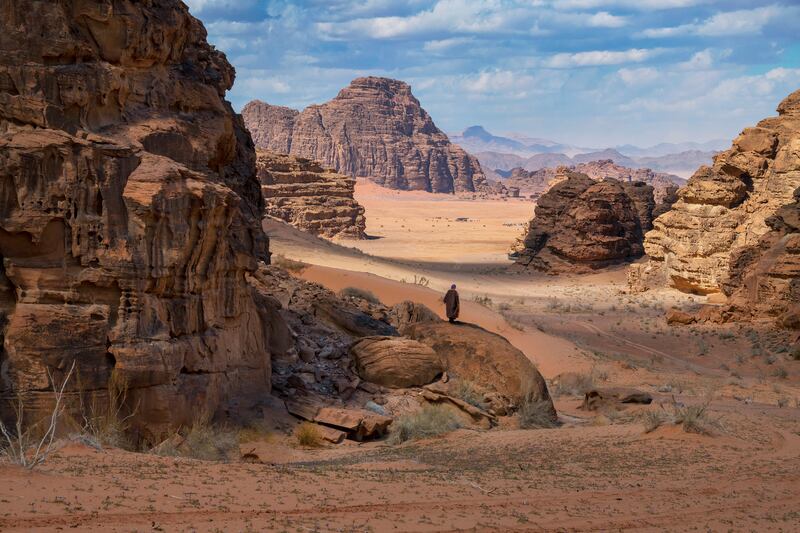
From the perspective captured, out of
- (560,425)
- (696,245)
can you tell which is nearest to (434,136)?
(696,245)

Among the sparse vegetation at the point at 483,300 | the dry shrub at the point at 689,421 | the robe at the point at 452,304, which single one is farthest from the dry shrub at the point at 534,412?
the sparse vegetation at the point at 483,300

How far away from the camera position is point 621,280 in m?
38.8

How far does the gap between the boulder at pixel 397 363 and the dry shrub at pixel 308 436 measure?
2571 mm

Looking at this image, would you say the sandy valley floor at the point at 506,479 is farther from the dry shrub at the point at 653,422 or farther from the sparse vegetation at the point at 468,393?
the sparse vegetation at the point at 468,393

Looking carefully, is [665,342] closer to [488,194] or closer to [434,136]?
[488,194]

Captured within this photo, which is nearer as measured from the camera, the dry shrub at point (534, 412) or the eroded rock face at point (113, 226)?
the eroded rock face at point (113, 226)

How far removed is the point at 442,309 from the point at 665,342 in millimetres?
6106

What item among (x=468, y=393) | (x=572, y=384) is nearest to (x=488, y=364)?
(x=468, y=393)

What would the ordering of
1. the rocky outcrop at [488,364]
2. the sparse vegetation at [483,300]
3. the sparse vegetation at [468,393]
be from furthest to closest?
the sparse vegetation at [483,300]
the rocky outcrop at [488,364]
the sparse vegetation at [468,393]

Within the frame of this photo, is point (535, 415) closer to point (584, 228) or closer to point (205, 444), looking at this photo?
point (205, 444)

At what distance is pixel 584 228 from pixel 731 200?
962 cm

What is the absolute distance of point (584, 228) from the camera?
40.2 m

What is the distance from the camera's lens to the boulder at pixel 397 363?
14.1 meters

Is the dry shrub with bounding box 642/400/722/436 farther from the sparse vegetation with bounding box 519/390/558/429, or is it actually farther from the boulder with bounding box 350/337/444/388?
the boulder with bounding box 350/337/444/388
